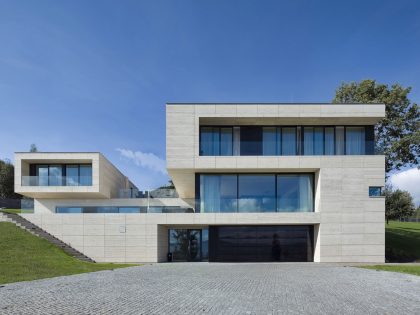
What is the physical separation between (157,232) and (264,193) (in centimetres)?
783

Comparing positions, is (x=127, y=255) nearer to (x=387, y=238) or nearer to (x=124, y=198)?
(x=124, y=198)

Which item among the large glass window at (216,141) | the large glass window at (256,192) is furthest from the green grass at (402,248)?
the large glass window at (216,141)

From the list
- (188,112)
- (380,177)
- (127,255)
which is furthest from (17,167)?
(380,177)

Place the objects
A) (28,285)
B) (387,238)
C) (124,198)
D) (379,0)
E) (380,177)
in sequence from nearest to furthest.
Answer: (28,285), (379,0), (380,177), (387,238), (124,198)

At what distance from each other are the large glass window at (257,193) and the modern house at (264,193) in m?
0.07

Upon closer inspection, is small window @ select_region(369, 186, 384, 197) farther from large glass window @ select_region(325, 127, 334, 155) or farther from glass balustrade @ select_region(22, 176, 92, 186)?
glass balustrade @ select_region(22, 176, 92, 186)

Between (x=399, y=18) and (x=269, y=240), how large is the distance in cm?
1603

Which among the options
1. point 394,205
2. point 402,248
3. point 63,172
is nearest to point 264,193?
point 402,248

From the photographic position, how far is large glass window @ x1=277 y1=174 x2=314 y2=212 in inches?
904

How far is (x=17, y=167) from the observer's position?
100 feet

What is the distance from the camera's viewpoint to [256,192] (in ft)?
76.6

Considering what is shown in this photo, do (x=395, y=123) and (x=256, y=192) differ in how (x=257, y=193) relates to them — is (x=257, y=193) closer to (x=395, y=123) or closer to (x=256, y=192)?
(x=256, y=192)

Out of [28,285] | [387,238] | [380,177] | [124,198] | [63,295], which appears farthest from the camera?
[124,198]

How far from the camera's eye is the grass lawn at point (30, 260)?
1417 centimetres
